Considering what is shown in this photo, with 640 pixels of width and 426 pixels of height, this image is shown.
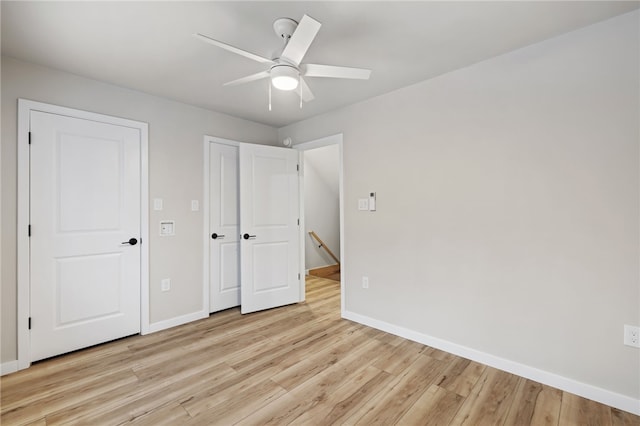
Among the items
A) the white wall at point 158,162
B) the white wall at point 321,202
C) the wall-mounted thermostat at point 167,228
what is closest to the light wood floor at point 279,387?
the white wall at point 158,162

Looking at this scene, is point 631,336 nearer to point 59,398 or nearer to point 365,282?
point 365,282

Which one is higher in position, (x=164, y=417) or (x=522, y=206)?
(x=522, y=206)

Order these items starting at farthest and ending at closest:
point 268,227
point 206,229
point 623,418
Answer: point 268,227 < point 206,229 < point 623,418

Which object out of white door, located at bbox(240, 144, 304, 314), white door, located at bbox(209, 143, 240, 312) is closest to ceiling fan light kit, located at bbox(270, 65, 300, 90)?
white door, located at bbox(240, 144, 304, 314)

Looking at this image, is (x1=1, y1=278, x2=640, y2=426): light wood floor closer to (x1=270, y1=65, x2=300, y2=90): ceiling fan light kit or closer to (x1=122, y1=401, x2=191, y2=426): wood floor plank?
(x1=122, y1=401, x2=191, y2=426): wood floor plank

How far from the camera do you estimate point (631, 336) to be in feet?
5.79

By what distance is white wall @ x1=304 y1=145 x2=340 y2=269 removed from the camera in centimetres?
567

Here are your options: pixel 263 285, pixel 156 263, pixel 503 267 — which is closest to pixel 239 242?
pixel 263 285

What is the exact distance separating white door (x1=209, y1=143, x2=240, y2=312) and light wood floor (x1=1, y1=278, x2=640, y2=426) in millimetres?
757

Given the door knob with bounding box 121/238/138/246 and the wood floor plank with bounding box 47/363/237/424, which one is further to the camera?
the door knob with bounding box 121/238/138/246

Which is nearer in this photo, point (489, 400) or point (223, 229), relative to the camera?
point (489, 400)

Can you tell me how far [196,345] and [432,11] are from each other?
3.13m

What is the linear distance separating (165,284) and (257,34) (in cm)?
253

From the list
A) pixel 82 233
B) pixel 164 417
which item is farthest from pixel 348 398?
pixel 82 233
